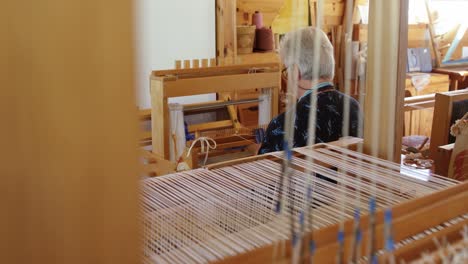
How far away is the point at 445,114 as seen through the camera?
75.7 inches

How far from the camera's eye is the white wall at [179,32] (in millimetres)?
3697

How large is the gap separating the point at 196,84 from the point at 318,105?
895 mm

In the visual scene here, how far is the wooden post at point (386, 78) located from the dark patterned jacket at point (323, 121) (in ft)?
2.37

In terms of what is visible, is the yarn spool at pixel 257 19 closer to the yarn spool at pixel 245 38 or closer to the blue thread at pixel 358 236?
the yarn spool at pixel 245 38

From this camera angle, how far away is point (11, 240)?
42cm

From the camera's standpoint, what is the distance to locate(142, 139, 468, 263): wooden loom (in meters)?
0.72

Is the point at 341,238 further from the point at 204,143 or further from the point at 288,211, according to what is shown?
the point at 204,143

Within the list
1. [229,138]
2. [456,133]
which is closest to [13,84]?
[456,133]

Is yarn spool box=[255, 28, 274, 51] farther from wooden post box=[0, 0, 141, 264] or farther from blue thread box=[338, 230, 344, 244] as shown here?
wooden post box=[0, 0, 141, 264]

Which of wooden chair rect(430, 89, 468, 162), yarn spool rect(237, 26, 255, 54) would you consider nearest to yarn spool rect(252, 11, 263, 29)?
yarn spool rect(237, 26, 255, 54)

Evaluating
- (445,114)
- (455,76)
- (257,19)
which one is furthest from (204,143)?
(455,76)

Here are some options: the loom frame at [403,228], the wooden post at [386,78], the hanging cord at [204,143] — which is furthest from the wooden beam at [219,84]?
the loom frame at [403,228]

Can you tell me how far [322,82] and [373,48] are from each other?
89 cm

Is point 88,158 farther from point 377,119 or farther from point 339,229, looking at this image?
point 377,119
